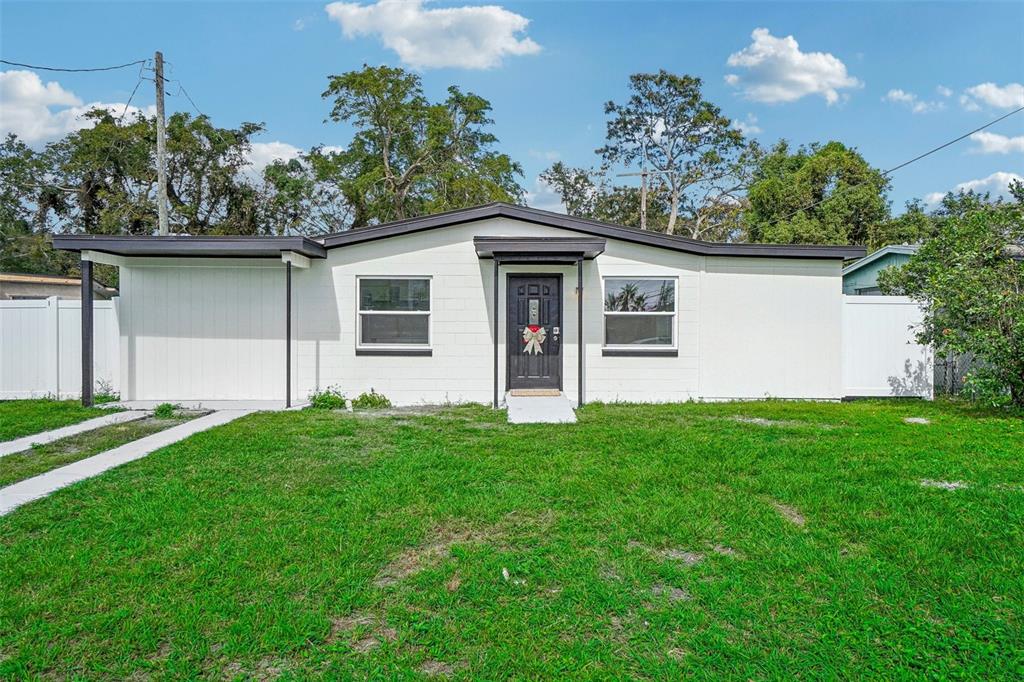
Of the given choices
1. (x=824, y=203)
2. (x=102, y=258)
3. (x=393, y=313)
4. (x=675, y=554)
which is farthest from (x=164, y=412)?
(x=824, y=203)

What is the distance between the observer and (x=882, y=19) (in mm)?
13188

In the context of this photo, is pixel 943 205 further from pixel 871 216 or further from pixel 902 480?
pixel 902 480

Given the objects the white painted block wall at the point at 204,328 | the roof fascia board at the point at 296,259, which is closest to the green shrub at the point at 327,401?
the white painted block wall at the point at 204,328

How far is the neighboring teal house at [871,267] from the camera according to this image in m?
12.6

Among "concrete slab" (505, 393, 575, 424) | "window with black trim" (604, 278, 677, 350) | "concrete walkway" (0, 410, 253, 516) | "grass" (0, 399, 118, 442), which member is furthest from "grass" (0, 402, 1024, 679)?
"window with black trim" (604, 278, 677, 350)

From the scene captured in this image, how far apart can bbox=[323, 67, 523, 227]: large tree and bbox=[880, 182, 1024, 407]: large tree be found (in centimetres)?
1793

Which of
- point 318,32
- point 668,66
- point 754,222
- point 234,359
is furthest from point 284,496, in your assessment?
point 668,66

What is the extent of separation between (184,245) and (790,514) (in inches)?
329

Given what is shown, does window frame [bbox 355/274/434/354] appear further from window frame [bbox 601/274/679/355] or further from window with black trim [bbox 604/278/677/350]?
window with black trim [bbox 604/278/677/350]

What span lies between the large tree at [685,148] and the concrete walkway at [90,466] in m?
26.5

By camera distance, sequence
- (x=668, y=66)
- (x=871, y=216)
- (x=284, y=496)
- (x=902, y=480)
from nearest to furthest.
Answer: (x=284, y=496)
(x=902, y=480)
(x=871, y=216)
(x=668, y=66)

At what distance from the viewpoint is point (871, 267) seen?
13.7m

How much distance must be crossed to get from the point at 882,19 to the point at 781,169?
11.5m

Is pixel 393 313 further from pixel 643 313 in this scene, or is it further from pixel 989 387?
pixel 989 387
